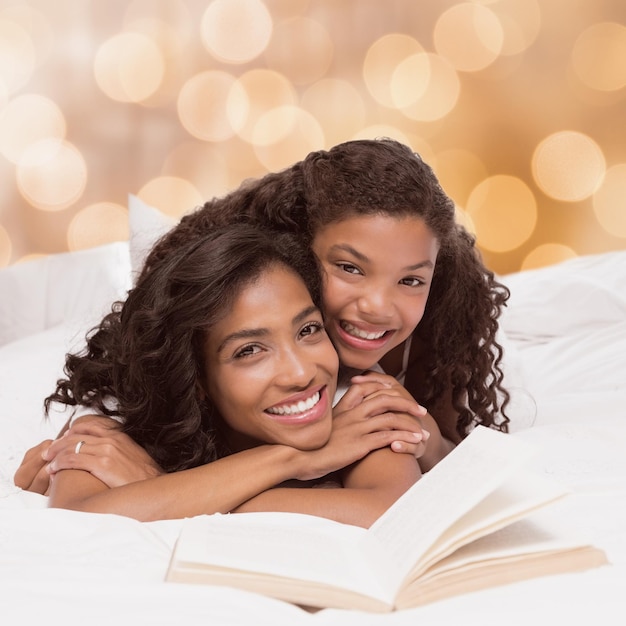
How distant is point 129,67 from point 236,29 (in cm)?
40

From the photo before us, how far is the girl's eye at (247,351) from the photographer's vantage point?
130 centimetres

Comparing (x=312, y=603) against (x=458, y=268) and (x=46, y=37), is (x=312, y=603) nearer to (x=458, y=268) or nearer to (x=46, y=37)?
(x=458, y=268)

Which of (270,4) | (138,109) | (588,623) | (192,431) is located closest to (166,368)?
(192,431)

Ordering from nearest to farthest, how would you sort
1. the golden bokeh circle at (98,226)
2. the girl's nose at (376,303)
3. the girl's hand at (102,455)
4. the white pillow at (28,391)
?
the girl's hand at (102,455) → the girl's nose at (376,303) → the white pillow at (28,391) → the golden bokeh circle at (98,226)

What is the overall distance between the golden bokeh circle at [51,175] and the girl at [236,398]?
155 cm

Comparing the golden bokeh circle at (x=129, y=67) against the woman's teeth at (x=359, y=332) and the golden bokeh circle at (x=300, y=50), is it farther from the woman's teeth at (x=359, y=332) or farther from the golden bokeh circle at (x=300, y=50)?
the woman's teeth at (x=359, y=332)

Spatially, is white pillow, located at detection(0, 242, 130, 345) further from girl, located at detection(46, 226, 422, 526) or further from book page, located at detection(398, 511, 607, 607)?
book page, located at detection(398, 511, 607, 607)

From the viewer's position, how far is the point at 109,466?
1.25 meters

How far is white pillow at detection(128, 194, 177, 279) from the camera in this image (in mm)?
2236

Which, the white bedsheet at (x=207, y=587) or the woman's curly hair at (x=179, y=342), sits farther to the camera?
the woman's curly hair at (x=179, y=342)

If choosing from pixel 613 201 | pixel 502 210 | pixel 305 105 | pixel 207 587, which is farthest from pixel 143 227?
pixel 613 201

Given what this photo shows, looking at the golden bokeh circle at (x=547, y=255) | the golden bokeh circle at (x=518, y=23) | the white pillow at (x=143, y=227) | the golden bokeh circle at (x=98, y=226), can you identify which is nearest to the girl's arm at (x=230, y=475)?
the white pillow at (x=143, y=227)

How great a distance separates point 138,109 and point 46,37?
382 millimetres

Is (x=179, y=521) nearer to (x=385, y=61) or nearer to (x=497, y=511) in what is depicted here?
(x=497, y=511)
